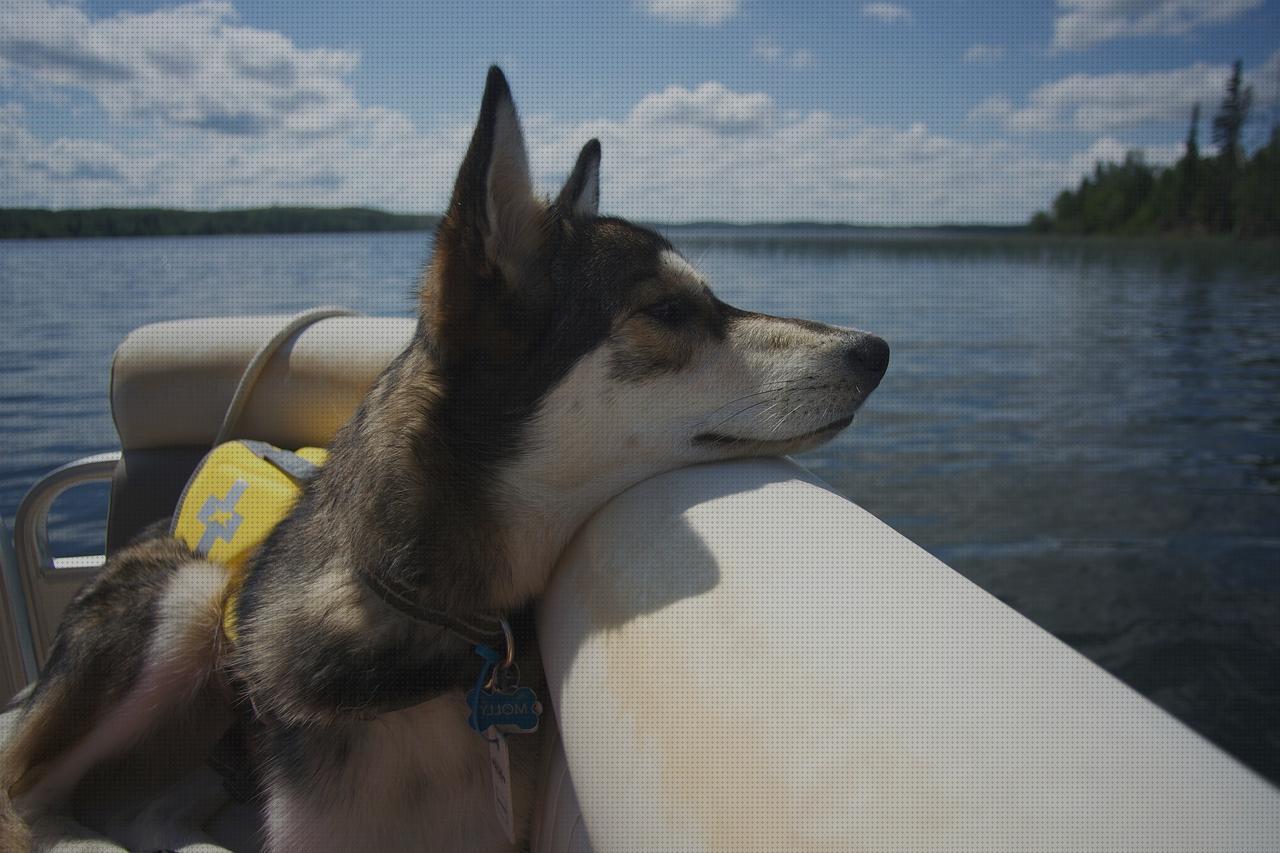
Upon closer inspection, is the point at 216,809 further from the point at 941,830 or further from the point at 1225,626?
the point at 1225,626

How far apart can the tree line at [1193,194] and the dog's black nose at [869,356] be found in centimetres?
4871

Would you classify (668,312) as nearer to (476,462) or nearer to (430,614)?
(476,462)

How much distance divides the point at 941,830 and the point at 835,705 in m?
0.19

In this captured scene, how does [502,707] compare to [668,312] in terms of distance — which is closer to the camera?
[502,707]

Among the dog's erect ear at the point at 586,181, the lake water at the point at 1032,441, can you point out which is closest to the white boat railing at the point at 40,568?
the lake water at the point at 1032,441

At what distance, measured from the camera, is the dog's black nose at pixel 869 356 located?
2.17 meters

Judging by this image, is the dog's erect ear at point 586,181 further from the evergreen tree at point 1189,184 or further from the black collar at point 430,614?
the evergreen tree at point 1189,184

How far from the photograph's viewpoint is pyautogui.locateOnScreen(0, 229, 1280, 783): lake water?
17.1 feet

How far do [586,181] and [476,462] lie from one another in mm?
1250

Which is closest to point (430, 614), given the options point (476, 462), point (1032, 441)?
point (476, 462)

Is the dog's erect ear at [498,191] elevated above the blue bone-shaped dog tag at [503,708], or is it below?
above

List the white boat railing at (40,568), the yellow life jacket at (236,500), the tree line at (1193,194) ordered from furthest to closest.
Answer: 1. the tree line at (1193,194)
2. the white boat railing at (40,568)
3. the yellow life jacket at (236,500)

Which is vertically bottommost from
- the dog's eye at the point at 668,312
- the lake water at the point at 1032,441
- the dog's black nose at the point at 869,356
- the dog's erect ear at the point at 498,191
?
the lake water at the point at 1032,441

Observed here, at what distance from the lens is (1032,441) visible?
11367 mm
